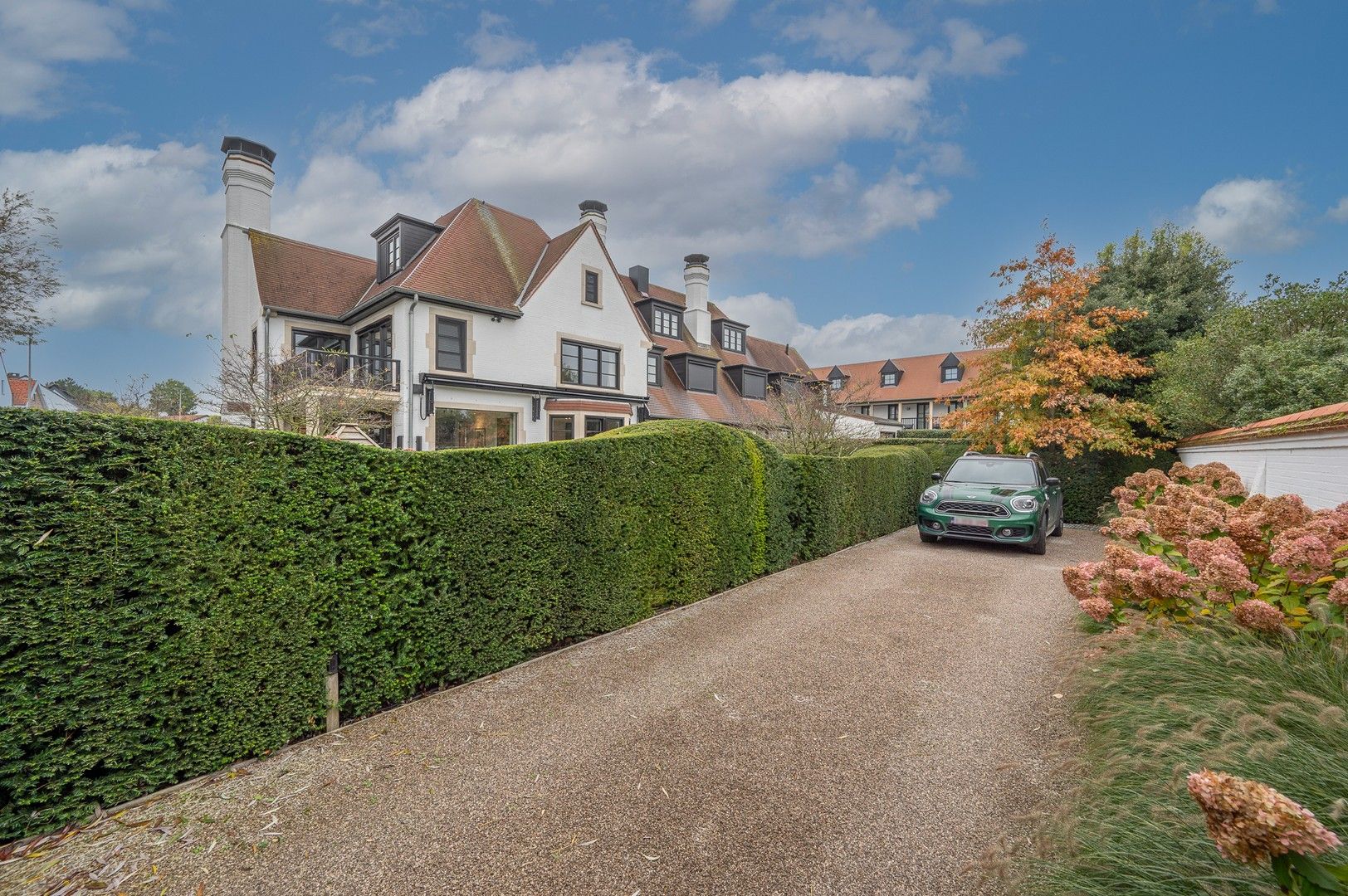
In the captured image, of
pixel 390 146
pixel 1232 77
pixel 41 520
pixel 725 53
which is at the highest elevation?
pixel 725 53

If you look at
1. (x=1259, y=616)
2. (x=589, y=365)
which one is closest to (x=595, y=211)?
(x=589, y=365)

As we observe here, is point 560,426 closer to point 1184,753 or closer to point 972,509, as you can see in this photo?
point 972,509

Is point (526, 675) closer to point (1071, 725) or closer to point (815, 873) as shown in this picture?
point (815, 873)

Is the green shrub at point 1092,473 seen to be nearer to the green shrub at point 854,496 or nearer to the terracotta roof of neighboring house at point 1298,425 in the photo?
the green shrub at point 854,496

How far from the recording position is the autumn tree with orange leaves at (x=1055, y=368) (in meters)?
13.7

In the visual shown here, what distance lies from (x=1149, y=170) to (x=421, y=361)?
17.6 metres

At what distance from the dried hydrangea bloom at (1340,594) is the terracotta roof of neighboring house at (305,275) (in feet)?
69.3

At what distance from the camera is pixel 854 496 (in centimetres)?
1050

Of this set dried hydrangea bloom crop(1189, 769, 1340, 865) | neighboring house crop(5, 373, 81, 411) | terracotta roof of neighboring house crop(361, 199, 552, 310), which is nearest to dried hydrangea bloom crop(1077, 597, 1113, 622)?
dried hydrangea bloom crop(1189, 769, 1340, 865)

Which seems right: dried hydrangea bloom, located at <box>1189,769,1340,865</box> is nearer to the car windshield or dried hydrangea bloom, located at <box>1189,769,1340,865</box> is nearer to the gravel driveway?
the gravel driveway

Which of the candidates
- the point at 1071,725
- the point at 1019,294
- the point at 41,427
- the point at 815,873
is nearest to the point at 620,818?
the point at 815,873

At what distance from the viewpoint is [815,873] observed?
228cm

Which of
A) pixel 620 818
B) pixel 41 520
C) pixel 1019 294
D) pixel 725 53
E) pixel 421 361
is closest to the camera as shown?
pixel 41 520

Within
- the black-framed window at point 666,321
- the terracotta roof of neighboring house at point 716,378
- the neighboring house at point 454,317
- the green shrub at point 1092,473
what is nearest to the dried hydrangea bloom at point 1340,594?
the green shrub at point 1092,473
